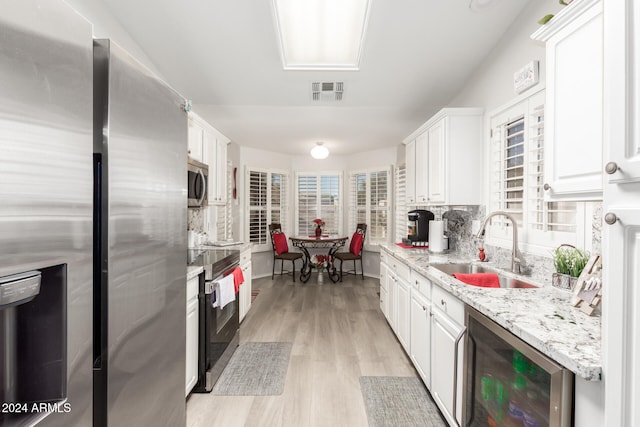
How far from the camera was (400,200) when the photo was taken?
5230mm

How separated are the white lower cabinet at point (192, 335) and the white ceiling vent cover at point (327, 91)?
86.1 inches

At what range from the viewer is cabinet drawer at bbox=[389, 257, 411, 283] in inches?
101

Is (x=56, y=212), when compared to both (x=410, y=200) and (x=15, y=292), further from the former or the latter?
(x=410, y=200)

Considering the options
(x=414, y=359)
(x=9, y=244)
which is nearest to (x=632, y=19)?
(x=9, y=244)

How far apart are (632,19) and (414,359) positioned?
7.63 ft

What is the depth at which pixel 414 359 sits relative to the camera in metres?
2.33

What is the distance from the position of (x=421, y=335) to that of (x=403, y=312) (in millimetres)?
490

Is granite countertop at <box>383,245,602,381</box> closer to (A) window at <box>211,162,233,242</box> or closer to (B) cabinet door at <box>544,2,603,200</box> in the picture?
(B) cabinet door at <box>544,2,603,200</box>

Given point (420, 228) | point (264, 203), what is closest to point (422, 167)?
point (420, 228)

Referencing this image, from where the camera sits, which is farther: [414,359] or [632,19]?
[414,359]

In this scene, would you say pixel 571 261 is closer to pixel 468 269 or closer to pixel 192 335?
pixel 468 269

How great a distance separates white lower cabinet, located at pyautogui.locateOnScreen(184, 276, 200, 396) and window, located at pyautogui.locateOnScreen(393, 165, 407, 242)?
12.4 feet

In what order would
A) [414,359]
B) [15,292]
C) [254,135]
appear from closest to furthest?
1. [15,292]
2. [414,359]
3. [254,135]

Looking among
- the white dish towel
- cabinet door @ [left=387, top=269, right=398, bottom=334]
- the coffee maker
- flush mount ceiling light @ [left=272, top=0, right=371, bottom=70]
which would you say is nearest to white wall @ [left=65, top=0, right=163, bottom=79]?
flush mount ceiling light @ [left=272, top=0, right=371, bottom=70]
